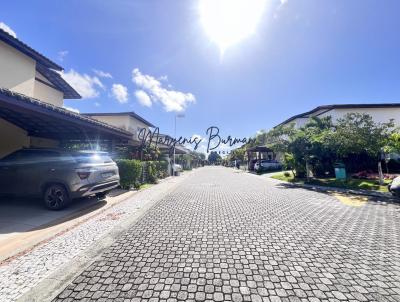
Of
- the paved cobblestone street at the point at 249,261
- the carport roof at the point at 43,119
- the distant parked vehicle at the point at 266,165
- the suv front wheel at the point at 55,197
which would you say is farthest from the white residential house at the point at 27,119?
the distant parked vehicle at the point at 266,165

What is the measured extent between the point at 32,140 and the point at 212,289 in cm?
1219

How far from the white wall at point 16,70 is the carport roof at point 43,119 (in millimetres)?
2014

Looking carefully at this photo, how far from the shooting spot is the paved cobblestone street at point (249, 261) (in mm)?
2570

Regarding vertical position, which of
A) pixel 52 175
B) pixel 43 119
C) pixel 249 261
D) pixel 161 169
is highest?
pixel 43 119

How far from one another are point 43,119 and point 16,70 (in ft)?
14.6

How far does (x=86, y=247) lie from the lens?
3916 millimetres

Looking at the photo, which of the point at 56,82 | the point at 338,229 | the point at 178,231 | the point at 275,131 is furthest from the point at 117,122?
the point at 338,229

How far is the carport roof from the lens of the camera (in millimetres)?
5344

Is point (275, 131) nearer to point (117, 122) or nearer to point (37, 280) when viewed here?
point (37, 280)

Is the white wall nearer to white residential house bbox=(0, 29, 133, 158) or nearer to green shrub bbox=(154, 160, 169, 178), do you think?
white residential house bbox=(0, 29, 133, 158)

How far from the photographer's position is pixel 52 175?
6219 mm

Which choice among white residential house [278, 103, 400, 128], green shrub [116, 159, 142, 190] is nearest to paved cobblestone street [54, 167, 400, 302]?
green shrub [116, 159, 142, 190]

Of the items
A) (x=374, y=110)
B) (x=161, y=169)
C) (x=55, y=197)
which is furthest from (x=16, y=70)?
(x=374, y=110)

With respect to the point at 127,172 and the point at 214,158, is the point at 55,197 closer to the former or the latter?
the point at 127,172
